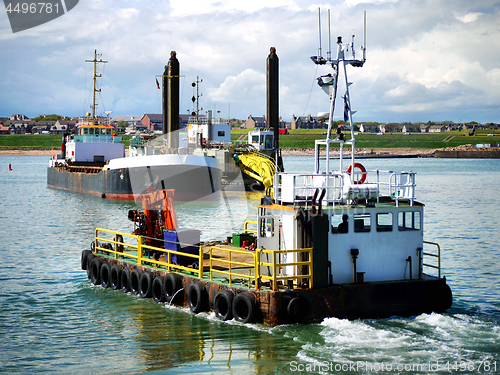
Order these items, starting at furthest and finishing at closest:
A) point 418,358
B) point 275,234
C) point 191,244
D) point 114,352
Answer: point 191,244 < point 275,234 < point 114,352 < point 418,358

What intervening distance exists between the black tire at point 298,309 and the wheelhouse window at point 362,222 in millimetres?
2462

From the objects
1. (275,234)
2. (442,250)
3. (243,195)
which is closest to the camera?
(275,234)

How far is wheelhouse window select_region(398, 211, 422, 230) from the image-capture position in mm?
14812

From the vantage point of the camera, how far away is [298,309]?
43.8 feet

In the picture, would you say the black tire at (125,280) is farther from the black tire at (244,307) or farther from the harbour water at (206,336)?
the black tire at (244,307)

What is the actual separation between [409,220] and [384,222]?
33.5 inches

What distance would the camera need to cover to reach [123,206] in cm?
4603

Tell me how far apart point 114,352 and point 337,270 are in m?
5.85

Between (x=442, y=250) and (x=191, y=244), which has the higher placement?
(x=191, y=244)

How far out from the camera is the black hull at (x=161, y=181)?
159 feet

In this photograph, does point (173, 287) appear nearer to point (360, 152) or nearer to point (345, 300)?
point (345, 300)

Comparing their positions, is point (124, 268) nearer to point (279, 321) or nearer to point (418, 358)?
point (279, 321)

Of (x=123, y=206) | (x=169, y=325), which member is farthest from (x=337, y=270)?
(x=123, y=206)

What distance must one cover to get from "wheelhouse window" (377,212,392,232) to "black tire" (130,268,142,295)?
25.3 feet
